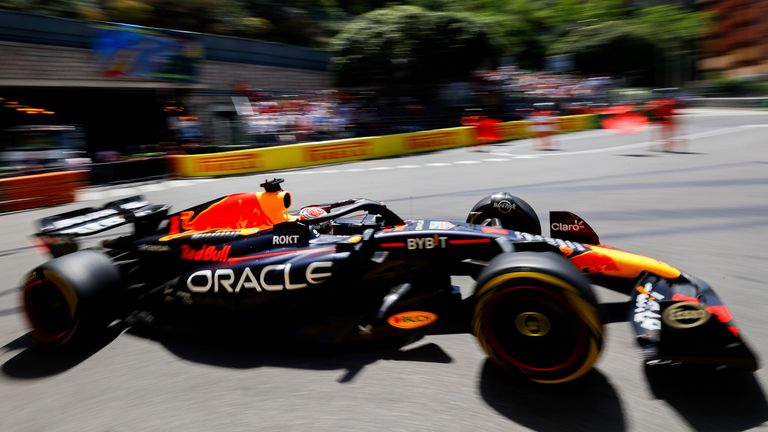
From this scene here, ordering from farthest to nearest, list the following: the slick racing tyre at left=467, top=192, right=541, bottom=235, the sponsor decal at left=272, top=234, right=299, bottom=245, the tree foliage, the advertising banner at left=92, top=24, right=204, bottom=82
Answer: the tree foliage → the advertising banner at left=92, top=24, right=204, bottom=82 → the slick racing tyre at left=467, top=192, right=541, bottom=235 → the sponsor decal at left=272, top=234, right=299, bottom=245

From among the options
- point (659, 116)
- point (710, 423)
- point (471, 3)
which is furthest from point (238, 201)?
point (471, 3)

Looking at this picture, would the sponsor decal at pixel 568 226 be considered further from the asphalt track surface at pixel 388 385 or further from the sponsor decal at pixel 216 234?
the sponsor decal at pixel 216 234

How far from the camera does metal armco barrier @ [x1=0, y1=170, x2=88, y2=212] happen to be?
11383mm

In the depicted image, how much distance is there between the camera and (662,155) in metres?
13.7

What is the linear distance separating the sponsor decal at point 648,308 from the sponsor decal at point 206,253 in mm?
2852

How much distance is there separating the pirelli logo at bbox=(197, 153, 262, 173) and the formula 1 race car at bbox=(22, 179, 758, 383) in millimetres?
10809

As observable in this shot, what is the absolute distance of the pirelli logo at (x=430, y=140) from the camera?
18.3 m

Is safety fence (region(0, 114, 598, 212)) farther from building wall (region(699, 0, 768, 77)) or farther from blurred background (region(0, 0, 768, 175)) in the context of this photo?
building wall (region(699, 0, 768, 77))

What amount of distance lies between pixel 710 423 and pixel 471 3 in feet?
130

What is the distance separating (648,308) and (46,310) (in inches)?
166

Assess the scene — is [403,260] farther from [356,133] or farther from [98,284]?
[356,133]

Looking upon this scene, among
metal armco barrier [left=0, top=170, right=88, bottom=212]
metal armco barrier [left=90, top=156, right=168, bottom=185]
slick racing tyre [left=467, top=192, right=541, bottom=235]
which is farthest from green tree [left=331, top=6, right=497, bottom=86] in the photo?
slick racing tyre [left=467, top=192, right=541, bottom=235]

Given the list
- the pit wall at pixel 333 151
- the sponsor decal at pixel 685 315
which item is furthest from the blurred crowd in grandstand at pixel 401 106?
the sponsor decal at pixel 685 315

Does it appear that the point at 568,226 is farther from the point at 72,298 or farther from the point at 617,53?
the point at 617,53
